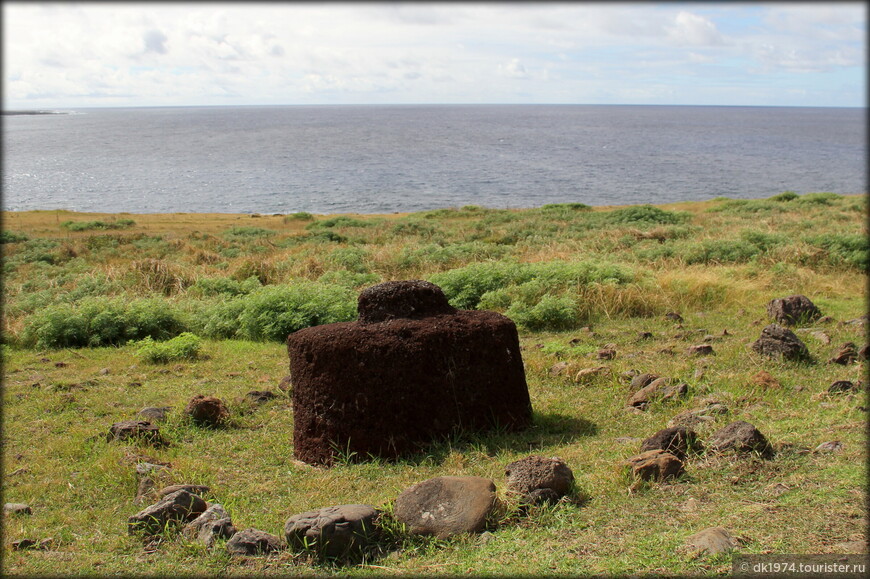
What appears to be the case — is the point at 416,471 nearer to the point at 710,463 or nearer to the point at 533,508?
the point at 533,508

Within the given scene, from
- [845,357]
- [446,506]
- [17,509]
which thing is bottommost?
[17,509]

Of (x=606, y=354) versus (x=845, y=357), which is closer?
(x=845, y=357)

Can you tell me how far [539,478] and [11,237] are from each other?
21.5 m

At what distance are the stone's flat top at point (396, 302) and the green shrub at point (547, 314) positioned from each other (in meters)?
4.06

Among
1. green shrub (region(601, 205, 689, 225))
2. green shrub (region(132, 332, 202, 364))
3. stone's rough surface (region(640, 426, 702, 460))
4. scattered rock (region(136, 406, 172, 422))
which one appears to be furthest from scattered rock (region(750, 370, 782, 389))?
green shrub (region(601, 205, 689, 225))

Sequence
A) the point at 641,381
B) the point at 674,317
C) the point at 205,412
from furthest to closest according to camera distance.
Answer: the point at 674,317
the point at 641,381
the point at 205,412

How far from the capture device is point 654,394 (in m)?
6.35

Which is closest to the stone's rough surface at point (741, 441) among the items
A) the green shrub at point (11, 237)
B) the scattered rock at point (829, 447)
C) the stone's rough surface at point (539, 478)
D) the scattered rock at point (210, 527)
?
the scattered rock at point (829, 447)

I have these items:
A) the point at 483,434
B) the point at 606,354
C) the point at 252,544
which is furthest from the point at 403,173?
the point at 252,544

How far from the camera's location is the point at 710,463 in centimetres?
466

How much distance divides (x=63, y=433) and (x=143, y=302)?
4.47 m

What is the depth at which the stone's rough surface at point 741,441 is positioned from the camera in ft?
15.4

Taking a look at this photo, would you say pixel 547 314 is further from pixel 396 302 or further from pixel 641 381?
pixel 396 302

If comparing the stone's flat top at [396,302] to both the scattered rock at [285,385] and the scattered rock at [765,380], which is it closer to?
the scattered rock at [285,385]
